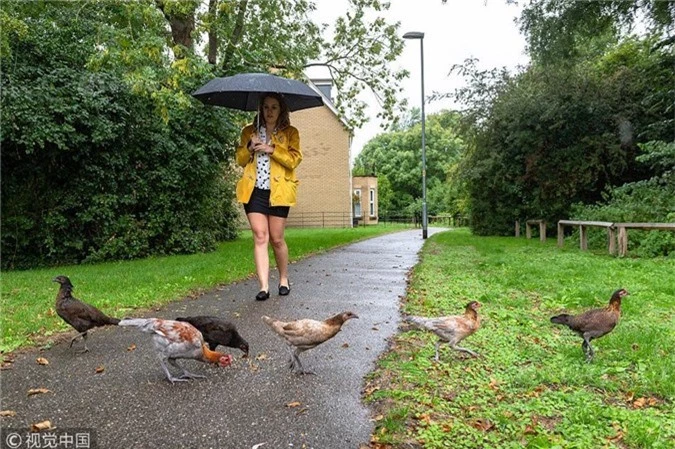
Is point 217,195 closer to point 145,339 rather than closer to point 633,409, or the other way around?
point 145,339

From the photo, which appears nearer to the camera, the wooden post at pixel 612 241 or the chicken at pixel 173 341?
the chicken at pixel 173 341

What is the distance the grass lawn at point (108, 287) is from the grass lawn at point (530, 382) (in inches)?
121

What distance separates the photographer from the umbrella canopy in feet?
17.3

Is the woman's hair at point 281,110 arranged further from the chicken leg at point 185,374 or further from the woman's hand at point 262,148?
the chicken leg at point 185,374

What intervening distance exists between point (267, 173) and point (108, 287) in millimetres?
3233

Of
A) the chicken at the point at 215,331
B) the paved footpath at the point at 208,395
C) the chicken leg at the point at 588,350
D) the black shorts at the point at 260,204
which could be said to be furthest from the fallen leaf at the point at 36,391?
the chicken leg at the point at 588,350

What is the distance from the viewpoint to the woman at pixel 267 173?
553 centimetres

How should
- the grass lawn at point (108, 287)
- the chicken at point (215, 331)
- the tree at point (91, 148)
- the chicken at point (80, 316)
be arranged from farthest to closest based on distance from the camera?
1. the tree at point (91, 148)
2. the grass lawn at point (108, 287)
3. the chicken at point (80, 316)
4. the chicken at point (215, 331)

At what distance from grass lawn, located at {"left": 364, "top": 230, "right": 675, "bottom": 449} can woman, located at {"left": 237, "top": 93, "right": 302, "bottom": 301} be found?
70.4 inches

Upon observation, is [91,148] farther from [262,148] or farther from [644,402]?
[644,402]

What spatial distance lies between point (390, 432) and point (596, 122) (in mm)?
17854

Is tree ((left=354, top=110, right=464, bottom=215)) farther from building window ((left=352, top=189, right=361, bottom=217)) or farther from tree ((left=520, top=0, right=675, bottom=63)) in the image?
tree ((left=520, top=0, right=675, bottom=63))

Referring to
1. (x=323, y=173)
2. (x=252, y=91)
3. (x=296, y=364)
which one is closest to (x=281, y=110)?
(x=252, y=91)

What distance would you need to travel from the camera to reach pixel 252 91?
5.22 metres
